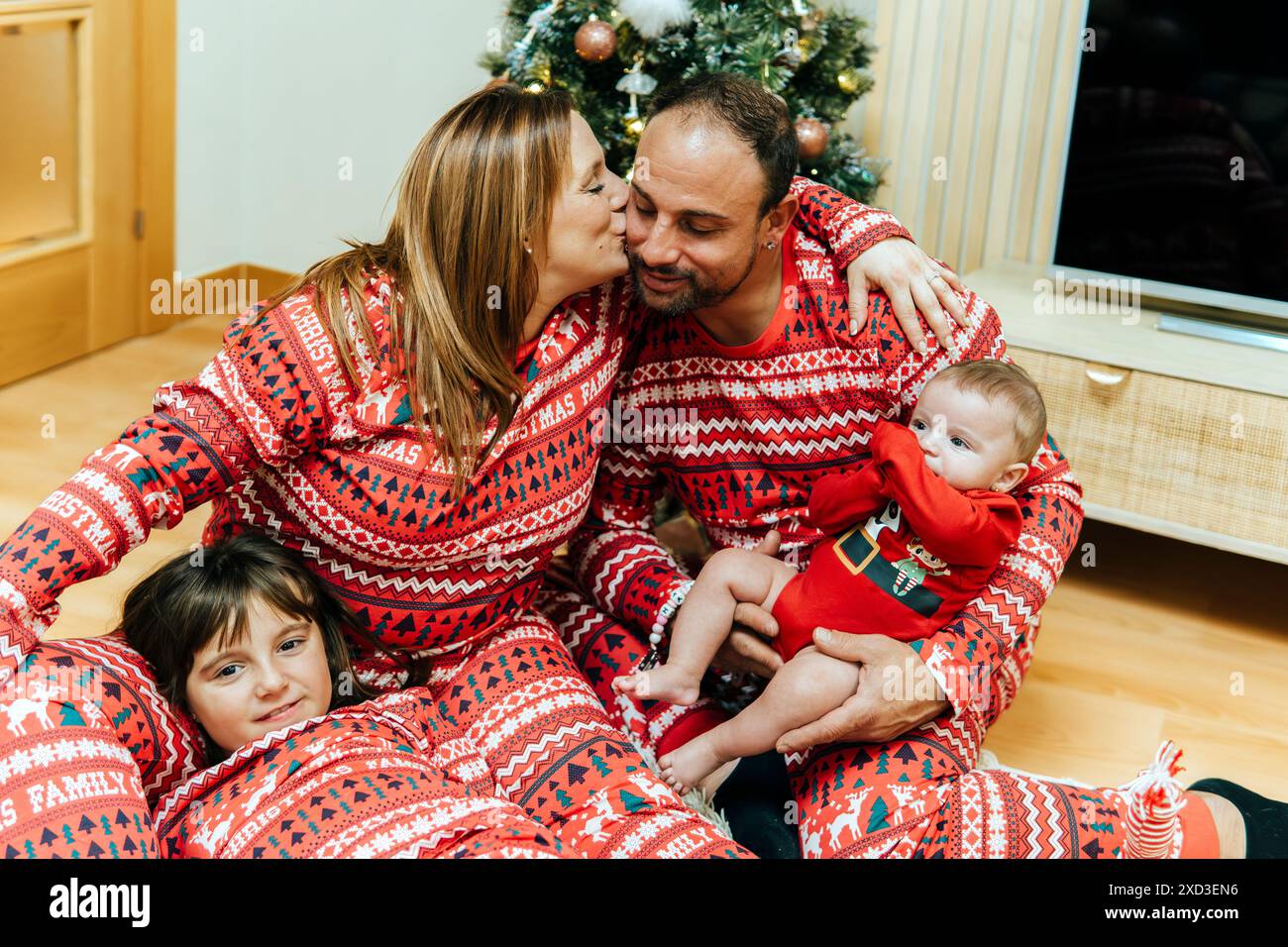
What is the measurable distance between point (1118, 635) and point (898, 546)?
3.41ft

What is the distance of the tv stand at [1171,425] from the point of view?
236cm

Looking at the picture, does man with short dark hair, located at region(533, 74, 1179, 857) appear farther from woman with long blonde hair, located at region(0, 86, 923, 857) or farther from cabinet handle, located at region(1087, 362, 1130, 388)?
cabinet handle, located at region(1087, 362, 1130, 388)

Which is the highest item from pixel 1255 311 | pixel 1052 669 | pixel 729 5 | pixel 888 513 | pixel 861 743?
pixel 729 5

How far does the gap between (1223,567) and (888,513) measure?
1.43 m

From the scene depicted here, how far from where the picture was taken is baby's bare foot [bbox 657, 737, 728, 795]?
1.71 m

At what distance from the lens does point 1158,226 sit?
2605mm

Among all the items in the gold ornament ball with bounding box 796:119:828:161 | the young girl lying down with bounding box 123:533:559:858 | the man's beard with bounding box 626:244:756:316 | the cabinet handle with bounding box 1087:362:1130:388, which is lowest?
the young girl lying down with bounding box 123:533:559:858

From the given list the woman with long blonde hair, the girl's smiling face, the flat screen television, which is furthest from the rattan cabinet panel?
the girl's smiling face

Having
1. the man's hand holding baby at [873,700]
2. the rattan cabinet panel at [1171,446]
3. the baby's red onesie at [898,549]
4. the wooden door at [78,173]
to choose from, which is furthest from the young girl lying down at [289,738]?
the wooden door at [78,173]

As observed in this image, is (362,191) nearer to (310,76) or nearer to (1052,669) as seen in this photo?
(310,76)

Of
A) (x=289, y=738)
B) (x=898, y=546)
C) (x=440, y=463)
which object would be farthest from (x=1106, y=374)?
(x=289, y=738)

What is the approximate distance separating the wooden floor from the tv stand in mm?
97
